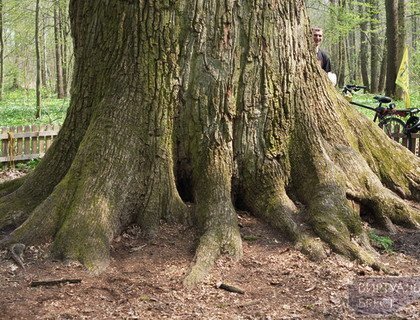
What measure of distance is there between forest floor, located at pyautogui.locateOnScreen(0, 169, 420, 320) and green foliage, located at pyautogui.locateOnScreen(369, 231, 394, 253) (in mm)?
→ 91

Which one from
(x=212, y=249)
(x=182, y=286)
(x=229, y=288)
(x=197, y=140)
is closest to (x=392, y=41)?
(x=197, y=140)

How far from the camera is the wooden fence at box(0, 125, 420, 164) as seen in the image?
985 centimetres

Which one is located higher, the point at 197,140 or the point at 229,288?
the point at 197,140

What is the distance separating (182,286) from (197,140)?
1.48 m

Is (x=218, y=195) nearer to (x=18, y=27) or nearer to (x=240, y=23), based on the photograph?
(x=240, y=23)

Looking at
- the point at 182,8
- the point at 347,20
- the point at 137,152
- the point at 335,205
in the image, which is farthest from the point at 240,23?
the point at 347,20

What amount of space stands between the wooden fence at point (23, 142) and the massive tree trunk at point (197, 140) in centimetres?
514

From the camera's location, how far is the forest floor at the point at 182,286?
11.7 ft

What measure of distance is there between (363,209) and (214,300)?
226 cm

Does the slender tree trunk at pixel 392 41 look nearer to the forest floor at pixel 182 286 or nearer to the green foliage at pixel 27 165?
the green foliage at pixel 27 165

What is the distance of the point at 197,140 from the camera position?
15.9 feet

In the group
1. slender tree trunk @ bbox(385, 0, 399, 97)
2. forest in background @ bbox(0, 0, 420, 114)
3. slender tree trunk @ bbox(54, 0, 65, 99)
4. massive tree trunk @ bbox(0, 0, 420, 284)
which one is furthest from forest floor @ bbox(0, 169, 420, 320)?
slender tree trunk @ bbox(54, 0, 65, 99)

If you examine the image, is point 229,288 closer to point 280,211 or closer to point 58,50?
point 280,211

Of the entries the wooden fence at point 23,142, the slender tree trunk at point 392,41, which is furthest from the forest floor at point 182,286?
the slender tree trunk at point 392,41
